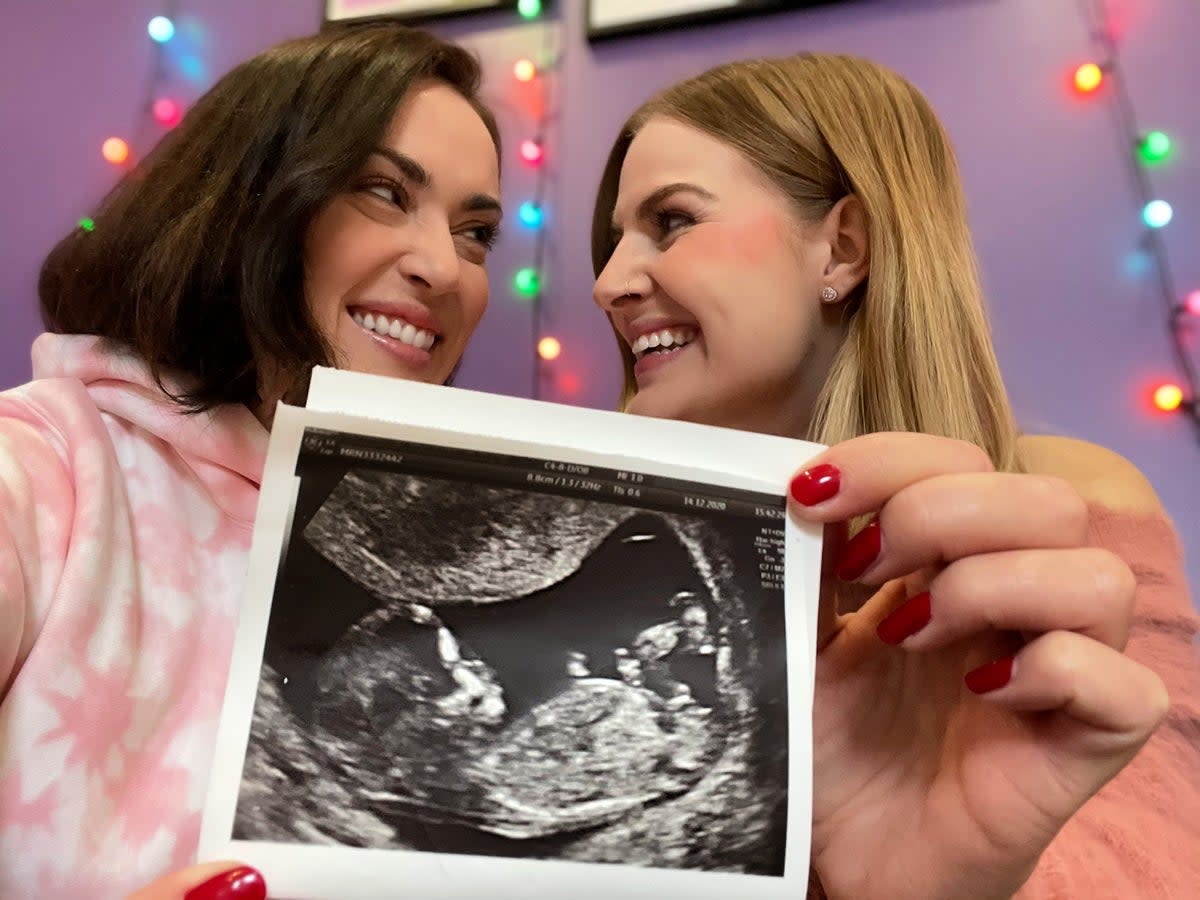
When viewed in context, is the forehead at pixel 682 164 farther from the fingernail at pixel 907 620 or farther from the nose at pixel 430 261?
the fingernail at pixel 907 620

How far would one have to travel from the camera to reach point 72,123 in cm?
157

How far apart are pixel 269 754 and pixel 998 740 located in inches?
17.0

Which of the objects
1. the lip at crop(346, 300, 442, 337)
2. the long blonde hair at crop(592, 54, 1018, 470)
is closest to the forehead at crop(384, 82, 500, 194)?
the lip at crop(346, 300, 442, 337)

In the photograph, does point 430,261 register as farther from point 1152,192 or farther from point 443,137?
point 1152,192

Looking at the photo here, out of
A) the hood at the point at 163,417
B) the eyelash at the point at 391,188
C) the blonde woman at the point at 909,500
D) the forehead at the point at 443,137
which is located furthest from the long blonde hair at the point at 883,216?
the hood at the point at 163,417

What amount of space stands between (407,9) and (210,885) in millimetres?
1522

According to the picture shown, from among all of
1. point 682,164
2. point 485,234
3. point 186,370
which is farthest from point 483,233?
point 186,370

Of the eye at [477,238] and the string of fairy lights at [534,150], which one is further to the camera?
the string of fairy lights at [534,150]

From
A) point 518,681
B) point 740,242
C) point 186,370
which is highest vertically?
point 740,242

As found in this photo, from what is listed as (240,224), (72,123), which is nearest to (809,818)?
(240,224)

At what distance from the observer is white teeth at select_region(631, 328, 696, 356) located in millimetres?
928

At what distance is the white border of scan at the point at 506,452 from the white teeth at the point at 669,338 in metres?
0.41

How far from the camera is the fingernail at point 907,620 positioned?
51cm

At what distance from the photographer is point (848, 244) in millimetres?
942
